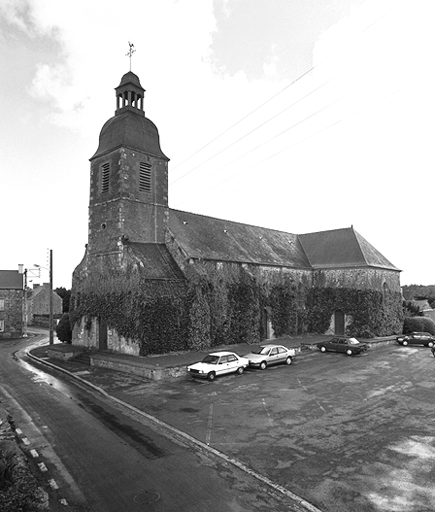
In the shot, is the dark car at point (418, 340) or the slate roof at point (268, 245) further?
the dark car at point (418, 340)

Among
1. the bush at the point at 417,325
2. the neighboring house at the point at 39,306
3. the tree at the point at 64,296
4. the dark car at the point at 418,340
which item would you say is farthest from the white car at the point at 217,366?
the tree at the point at 64,296

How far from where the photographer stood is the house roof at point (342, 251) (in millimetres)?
38312

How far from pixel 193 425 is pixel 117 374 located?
1043cm

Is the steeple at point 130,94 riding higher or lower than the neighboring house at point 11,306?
higher

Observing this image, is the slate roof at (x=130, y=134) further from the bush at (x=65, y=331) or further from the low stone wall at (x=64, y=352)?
the low stone wall at (x=64, y=352)

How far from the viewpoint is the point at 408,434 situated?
12586 millimetres

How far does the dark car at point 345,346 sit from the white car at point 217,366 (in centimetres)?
1001

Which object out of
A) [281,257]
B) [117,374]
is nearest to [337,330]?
[281,257]

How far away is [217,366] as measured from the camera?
20.9 meters

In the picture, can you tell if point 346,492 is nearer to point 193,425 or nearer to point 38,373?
point 193,425

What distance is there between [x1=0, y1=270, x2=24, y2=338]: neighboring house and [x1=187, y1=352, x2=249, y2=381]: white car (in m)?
36.7

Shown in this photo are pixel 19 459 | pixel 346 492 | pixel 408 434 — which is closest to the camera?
pixel 346 492

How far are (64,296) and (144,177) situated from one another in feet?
172

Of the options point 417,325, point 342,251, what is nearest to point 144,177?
point 342,251
